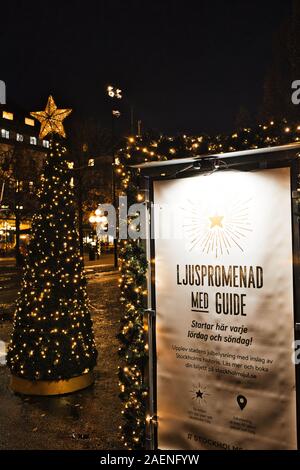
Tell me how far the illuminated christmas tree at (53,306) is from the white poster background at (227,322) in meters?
2.89

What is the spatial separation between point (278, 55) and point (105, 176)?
54.9 ft

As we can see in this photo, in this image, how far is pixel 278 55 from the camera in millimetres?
31094

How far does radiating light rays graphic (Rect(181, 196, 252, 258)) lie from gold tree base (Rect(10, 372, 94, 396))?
3.82 m

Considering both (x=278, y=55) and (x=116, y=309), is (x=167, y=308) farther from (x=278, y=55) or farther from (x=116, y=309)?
(x=278, y=55)

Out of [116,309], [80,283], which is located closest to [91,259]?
[116,309]

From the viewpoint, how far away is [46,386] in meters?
6.87

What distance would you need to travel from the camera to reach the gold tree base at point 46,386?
6859mm

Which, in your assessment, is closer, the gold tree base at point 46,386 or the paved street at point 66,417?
the paved street at point 66,417

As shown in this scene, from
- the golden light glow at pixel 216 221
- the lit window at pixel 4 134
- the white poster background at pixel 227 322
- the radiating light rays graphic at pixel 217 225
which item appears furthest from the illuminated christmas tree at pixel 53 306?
the lit window at pixel 4 134

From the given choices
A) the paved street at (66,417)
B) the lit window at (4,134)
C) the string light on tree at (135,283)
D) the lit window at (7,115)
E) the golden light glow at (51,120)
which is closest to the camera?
the string light on tree at (135,283)

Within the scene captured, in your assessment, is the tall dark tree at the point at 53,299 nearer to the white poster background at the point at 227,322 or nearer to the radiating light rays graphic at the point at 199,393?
the white poster background at the point at 227,322

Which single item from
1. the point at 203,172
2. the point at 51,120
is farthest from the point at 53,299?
the point at 203,172

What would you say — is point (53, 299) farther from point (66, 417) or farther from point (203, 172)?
point (203, 172)

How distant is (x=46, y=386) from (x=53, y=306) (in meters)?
1.15
